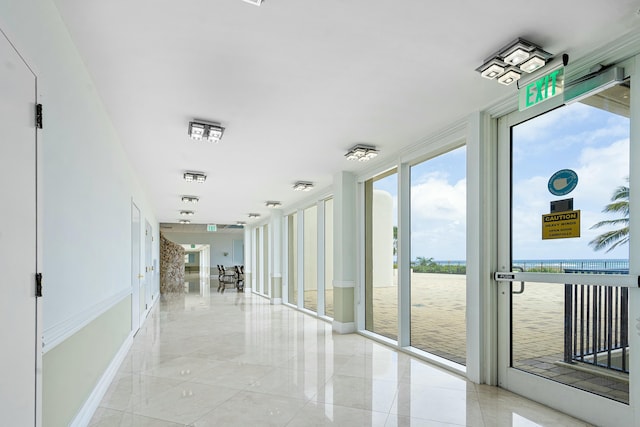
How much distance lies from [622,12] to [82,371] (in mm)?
4483

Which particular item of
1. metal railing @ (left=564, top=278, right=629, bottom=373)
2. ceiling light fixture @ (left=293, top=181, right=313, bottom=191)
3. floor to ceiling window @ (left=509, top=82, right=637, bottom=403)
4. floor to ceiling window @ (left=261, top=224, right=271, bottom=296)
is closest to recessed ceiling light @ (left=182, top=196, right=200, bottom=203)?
ceiling light fixture @ (left=293, top=181, right=313, bottom=191)

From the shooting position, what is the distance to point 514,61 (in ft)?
9.02

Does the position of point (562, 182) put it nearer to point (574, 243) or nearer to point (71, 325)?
point (574, 243)

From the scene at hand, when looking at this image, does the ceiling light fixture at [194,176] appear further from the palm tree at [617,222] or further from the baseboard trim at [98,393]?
the palm tree at [617,222]

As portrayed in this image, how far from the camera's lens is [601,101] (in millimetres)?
2996

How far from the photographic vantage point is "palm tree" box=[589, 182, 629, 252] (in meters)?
2.77

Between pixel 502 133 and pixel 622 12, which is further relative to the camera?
pixel 502 133

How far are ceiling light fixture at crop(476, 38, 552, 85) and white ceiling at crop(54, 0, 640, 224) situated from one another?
0.06 metres

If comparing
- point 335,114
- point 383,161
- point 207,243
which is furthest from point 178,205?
point 207,243

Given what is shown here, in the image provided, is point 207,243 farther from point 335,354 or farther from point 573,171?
point 573,171

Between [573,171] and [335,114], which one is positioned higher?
[335,114]

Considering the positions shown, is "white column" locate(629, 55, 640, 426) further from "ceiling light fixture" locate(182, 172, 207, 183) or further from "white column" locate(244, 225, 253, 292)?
"white column" locate(244, 225, 253, 292)

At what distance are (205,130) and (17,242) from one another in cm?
264

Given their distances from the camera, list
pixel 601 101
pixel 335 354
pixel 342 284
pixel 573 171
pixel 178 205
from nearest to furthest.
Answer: pixel 601 101, pixel 573 171, pixel 335 354, pixel 342 284, pixel 178 205
